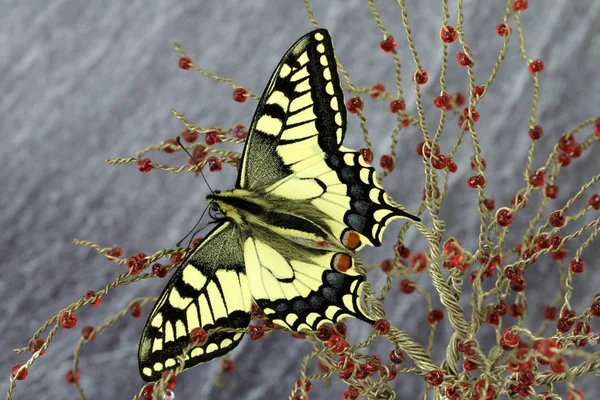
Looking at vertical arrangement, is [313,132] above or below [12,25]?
below

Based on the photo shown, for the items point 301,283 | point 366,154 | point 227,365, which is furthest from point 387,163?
point 227,365

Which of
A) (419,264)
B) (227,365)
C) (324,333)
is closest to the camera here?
(419,264)

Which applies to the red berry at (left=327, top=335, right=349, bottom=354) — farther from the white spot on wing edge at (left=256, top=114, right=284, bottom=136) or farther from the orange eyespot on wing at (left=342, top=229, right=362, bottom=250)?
the white spot on wing edge at (left=256, top=114, right=284, bottom=136)

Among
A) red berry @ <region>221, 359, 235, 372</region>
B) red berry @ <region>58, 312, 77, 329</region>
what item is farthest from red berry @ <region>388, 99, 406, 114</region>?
red berry @ <region>221, 359, 235, 372</region>

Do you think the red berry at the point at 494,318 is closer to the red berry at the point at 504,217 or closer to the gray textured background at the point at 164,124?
the red berry at the point at 504,217

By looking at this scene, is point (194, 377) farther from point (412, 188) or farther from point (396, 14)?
point (396, 14)

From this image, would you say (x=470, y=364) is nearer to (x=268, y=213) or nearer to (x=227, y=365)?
(x=268, y=213)

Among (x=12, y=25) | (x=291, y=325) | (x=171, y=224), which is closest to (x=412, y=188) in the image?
(x=171, y=224)
